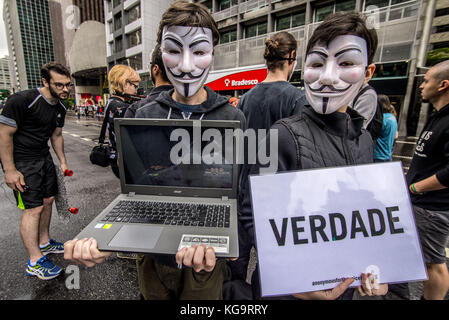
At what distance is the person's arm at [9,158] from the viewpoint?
77.6 inches

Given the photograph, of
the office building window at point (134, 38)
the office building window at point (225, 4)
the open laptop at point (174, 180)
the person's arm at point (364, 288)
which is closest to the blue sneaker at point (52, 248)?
the open laptop at point (174, 180)

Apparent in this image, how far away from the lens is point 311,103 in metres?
1.09

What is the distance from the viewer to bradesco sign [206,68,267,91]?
13312 mm

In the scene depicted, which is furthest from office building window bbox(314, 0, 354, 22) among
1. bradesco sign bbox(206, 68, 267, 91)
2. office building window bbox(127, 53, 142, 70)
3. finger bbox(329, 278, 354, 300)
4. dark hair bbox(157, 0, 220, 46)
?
A: office building window bbox(127, 53, 142, 70)

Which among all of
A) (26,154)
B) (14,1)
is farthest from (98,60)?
(26,154)

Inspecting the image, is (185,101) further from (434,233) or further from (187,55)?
(434,233)

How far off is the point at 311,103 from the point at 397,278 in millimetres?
839

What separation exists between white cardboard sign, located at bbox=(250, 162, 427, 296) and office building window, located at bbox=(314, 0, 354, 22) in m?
15.9

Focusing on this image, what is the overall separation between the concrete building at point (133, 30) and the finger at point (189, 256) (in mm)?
22931

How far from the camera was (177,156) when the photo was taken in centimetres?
125

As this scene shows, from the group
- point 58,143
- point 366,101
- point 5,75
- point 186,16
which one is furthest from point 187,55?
point 5,75

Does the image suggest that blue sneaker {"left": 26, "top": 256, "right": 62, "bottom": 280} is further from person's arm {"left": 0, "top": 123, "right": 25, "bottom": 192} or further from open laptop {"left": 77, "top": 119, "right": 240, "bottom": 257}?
open laptop {"left": 77, "top": 119, "right": 240, "bottom": 257}

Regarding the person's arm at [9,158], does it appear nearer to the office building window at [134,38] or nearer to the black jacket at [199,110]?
the black jacket at [199,110]

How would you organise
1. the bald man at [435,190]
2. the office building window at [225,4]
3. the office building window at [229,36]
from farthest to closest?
the office building window at [229,36]
the office building window at [225,4]
the bald man at [435,190]
